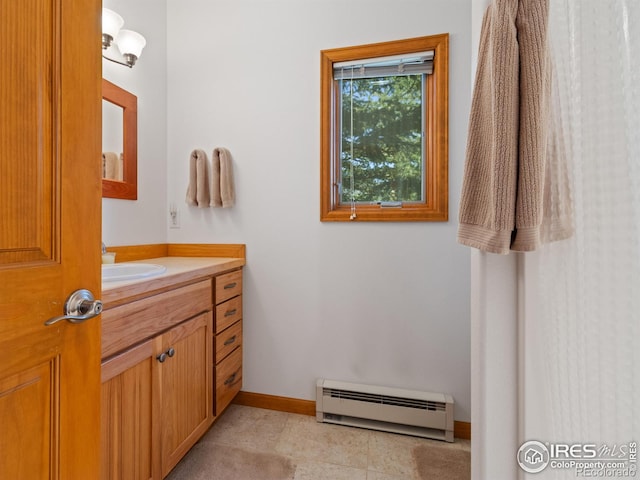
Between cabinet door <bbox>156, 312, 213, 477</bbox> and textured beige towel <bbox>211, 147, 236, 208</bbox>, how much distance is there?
0.72 meters

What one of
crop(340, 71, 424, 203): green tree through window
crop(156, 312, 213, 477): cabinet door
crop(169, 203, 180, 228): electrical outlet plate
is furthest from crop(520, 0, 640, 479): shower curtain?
crop(169, 203, 180, 228): electrical outlet plate

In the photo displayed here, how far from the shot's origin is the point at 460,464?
132 centimetres

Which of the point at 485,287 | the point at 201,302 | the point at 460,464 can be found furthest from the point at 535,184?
the point at 460,464

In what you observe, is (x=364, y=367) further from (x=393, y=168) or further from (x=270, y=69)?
(x=270, y=69)

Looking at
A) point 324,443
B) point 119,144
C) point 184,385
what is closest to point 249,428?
point 324,443

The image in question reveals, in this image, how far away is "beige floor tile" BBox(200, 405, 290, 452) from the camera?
4.70 ft

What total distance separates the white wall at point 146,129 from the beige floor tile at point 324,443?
56.6 inches

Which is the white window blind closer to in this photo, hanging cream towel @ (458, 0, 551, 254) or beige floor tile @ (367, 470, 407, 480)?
hanging cream towel @ (458, 0, 551, 254)

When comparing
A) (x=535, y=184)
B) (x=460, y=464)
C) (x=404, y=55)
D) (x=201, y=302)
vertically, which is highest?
(x=404, y=55)

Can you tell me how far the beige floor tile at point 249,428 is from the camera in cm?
143

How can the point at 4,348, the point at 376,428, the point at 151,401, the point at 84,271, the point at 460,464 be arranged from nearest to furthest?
the point at 4,348 → the point at 84,271 → the point at 151,401 → the point at 460,464 → the point at 376,428

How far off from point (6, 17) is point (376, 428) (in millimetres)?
1990

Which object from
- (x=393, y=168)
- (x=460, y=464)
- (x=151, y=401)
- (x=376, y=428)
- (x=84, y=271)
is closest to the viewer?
(x=84, y=271)

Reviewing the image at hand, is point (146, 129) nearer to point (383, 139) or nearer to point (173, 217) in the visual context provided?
point (173, 217)
